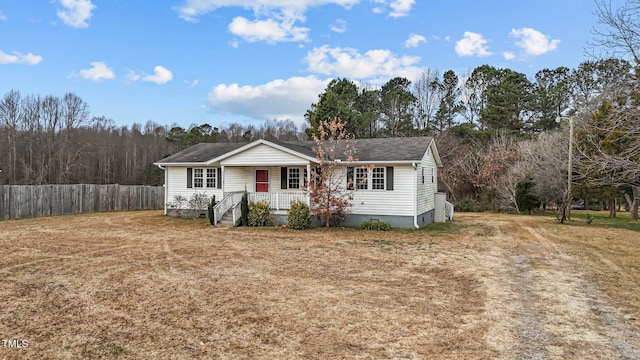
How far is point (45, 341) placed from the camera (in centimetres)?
452

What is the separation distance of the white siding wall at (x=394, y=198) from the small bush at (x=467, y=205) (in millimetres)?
12305

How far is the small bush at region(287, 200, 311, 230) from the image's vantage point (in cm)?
1480

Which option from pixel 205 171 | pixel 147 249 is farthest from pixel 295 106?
pixel 147 249

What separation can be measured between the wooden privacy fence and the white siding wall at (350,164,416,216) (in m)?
15.2

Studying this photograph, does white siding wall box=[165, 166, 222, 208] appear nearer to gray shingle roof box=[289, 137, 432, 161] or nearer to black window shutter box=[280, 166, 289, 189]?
black window shutter box=[280, 166, 289, 189]

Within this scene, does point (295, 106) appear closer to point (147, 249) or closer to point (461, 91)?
point (461, 91)

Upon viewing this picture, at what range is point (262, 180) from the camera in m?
17.6

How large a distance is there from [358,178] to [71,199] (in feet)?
51.8

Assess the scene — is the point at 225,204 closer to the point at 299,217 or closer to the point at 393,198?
the point at 299,217

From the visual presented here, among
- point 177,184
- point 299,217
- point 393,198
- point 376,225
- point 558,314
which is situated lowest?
point 558,314

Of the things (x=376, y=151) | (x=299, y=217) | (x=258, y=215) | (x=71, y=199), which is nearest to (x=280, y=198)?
(x=258, y=215)

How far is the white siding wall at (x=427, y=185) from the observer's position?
16.0 meters

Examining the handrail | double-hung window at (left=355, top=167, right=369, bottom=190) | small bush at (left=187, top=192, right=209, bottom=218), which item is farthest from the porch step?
double-hung window at (left=355, top=167, right=369, bottom=190)

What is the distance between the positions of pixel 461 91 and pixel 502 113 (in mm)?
6552
